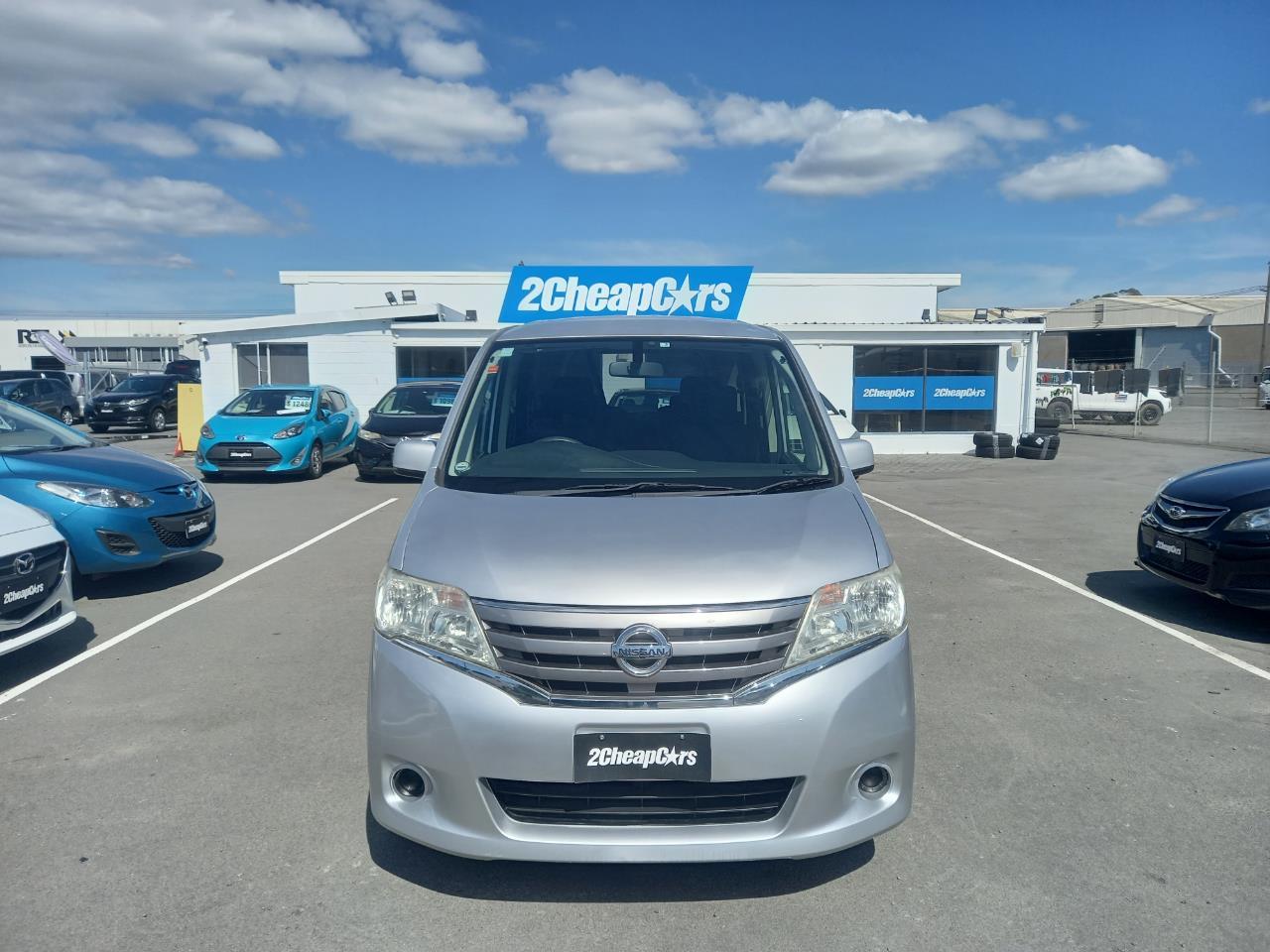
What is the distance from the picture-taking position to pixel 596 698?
9.69 ft

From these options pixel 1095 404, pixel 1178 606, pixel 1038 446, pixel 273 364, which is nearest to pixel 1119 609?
pixel 1178 606

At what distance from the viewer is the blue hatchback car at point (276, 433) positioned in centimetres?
1538

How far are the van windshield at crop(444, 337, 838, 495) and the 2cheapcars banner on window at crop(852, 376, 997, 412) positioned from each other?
18389mm

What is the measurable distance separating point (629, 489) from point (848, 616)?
988 millimetres

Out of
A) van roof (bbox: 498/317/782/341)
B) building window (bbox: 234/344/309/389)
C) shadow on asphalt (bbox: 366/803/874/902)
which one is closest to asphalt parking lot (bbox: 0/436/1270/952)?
shadow on asphalt (bbox: 366/803/874/902)

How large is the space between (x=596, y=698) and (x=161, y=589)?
6195 millimetres

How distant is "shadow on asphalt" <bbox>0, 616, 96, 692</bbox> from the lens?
5.65 m

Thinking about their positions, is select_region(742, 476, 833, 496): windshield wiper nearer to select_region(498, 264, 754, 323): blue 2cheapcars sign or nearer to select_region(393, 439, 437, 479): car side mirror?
select_region(393, 439, 437, 479): car side mirror

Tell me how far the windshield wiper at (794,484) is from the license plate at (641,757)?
1109 millimetres

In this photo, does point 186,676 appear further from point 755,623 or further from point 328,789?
point 755,623

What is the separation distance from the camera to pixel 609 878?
11.2 feet

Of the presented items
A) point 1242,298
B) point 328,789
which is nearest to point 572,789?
point 328,789

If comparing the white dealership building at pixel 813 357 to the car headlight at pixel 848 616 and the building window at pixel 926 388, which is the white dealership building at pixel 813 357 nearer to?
the building window at pixel 926 388

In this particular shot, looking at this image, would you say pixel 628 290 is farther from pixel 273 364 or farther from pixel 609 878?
pixel 609 878
